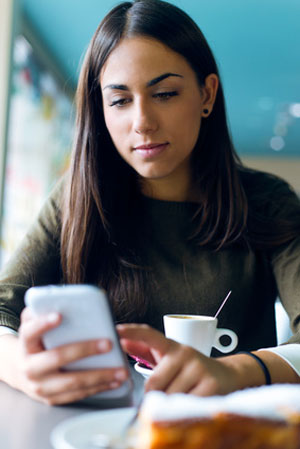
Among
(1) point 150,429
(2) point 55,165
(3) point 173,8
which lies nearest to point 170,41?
(3) point 173,8

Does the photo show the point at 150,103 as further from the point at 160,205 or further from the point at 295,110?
the point at 295,110

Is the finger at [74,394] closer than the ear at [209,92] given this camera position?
Yes

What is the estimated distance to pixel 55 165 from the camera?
197 inches

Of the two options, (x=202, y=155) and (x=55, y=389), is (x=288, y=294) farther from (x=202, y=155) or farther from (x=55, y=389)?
(x=55, y=389)

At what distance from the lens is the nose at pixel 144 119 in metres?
1.11

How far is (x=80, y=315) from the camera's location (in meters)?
0.55

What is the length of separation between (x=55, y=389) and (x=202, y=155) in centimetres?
85

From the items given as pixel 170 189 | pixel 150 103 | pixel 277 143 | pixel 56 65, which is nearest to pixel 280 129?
pixel 277 143

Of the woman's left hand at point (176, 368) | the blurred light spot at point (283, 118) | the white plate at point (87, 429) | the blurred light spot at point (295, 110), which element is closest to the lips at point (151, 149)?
the woman's left hand at point (176, 368)

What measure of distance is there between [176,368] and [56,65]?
184 inches

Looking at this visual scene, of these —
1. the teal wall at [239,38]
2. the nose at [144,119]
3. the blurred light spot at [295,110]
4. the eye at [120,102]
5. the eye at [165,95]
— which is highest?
the teal wall at [239,38]

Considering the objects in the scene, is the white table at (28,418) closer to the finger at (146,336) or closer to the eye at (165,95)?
the finger at (146,336)

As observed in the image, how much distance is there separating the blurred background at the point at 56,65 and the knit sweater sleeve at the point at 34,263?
138cm

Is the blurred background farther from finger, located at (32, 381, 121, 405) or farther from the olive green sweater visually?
finger, located at (32, 381, 121, 405)
